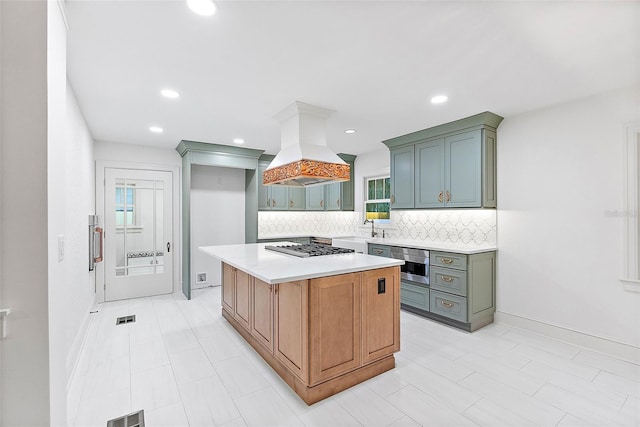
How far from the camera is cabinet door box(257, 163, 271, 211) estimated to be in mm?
5703

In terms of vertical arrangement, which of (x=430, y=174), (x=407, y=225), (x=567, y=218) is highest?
(x=430, y=174)

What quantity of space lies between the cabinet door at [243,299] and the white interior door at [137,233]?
7.99 ft

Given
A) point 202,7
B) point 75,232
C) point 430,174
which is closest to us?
point 202,7

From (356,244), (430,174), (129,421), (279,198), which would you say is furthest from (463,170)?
(129,421)

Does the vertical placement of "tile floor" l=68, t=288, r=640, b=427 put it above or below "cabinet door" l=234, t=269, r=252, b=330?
below

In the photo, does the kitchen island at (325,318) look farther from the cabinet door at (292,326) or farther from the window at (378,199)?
the window at (378,199)

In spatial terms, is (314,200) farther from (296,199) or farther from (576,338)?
(576,338)

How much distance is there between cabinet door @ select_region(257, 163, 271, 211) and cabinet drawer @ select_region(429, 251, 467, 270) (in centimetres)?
322

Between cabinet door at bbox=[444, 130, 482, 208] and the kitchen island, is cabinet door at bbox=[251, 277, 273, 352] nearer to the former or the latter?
the kitchen island

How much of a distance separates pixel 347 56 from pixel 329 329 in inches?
80.6

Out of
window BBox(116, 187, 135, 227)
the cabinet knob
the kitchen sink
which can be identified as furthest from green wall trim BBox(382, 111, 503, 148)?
window BBox(116, 187, 135, 227)

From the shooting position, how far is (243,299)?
129 inches

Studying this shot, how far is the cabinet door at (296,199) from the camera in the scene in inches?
240

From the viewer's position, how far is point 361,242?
15.8 feet
